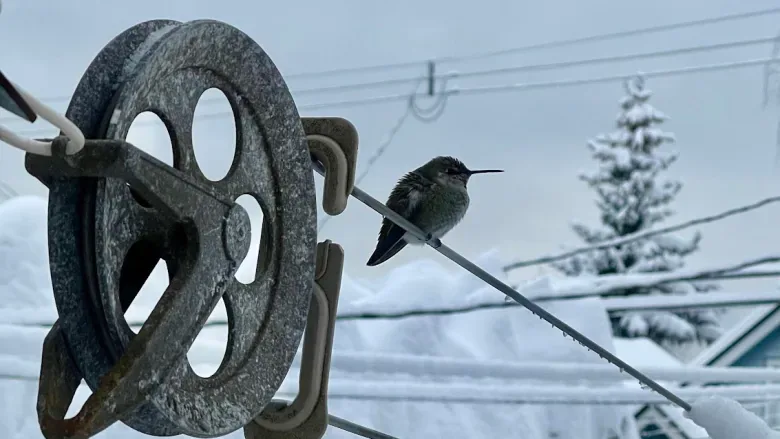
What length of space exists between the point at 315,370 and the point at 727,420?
706 mm

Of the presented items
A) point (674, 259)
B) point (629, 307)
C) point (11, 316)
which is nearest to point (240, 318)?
point (11, 316)

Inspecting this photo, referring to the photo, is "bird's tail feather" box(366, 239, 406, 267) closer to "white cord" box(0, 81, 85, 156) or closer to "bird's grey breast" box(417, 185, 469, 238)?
"bird's grey breast" box(417, 185, 469, 238)

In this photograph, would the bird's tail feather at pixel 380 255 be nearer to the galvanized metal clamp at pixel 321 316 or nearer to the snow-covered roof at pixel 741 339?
the galvanized metal clamp at pixel 321 316

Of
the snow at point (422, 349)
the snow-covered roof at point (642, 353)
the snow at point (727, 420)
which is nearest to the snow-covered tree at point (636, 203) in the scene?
the snow-covered roof at point (642, 353)

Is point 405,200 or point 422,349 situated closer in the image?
point 405,200

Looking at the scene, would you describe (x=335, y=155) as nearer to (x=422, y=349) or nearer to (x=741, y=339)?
(x=422, y=349)

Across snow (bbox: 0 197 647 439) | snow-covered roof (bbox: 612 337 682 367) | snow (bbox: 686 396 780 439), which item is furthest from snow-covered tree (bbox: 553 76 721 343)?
snow (bbox: 686 396 780 439)

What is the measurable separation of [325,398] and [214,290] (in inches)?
12.3

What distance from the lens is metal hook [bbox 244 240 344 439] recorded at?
1.06 m

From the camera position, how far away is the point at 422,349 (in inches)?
115

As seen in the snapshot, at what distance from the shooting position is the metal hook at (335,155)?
1.08 m

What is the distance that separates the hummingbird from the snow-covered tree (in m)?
11.8

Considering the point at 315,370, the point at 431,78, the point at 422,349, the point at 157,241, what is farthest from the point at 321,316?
the point at 431,78

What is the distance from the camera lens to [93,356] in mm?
751
